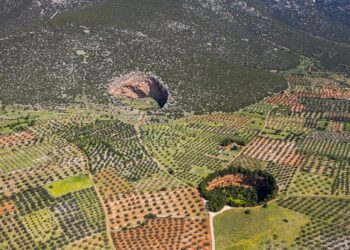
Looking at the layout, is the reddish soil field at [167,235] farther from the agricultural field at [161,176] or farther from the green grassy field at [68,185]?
the green grassy field at [68,185]

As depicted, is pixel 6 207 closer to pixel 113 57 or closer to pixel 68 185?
pixel 68 185

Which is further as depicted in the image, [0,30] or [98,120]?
[0,30]

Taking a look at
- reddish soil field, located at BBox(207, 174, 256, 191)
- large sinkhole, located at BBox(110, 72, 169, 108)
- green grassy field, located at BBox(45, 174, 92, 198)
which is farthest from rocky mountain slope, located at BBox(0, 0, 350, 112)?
reddish soil field, located at BBox(207, 174, 256, 191)

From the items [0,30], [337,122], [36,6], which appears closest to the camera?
→ [337,122]

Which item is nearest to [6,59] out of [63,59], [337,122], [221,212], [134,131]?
[63,59]

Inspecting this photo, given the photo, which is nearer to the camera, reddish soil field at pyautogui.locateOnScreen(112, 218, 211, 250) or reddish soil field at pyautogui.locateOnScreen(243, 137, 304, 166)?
reddish soil field at pyautogui.locateOnScreen(112, 218, 211, 250)

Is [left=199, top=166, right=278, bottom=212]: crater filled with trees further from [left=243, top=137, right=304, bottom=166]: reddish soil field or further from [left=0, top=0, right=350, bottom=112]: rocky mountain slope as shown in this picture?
[left=0, top=0, right=350, bottom=112]: rocky mountain slope

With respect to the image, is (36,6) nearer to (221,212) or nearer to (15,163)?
(15,163)

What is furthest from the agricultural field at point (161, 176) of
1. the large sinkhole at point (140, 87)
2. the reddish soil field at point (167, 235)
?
the large sinkhole at point (140, 87)
